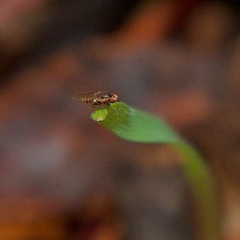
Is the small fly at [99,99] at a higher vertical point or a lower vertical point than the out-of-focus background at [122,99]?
lower

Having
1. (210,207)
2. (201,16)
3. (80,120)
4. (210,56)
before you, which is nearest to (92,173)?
(80,120)

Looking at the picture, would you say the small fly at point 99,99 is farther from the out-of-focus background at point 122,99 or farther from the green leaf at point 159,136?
the out-of-focus background at point 122,99

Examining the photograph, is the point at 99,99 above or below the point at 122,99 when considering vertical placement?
below

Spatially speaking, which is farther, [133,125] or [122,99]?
[122,99]

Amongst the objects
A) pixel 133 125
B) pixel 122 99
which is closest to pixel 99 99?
pixel 133 125

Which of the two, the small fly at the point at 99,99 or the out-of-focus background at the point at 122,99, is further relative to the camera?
the out-of-focus background at the point at 122,99

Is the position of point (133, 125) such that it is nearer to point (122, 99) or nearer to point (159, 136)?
point (159, 136)

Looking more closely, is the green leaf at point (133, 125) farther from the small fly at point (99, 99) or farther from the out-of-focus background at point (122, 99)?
the out-of-focus background at point (122, 99)

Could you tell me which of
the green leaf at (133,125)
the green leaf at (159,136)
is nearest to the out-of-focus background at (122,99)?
the green leaf at (159,136)
